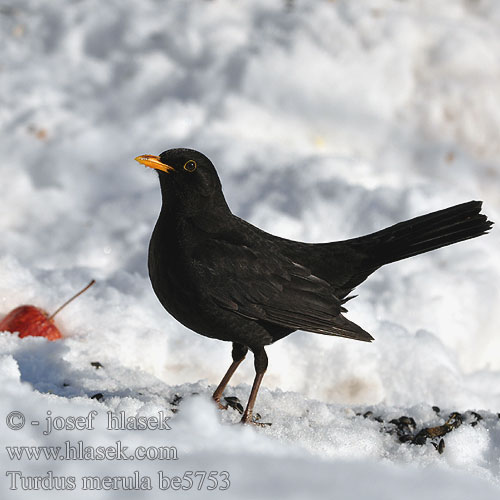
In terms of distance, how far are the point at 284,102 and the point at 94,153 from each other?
1.93m

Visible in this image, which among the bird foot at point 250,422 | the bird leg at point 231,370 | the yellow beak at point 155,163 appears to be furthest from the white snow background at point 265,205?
the yellow beak at point 155,163

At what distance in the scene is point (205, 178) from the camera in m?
3.39

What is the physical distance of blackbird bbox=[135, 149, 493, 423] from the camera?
10.6 ft

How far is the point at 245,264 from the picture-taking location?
3.36 m

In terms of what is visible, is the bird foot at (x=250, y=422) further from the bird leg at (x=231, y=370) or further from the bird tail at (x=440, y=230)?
the bird tail at (x=440, y=230)

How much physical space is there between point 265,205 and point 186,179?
281 centimetres

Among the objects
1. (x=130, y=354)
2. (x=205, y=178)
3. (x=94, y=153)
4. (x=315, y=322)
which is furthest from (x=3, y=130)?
(x=315, y=322)

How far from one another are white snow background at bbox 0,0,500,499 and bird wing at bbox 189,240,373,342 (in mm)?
504

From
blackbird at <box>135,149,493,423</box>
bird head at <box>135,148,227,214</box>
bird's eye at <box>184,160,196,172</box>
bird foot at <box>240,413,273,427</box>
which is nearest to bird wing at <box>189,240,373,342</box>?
blackbird at <box>135,149,493,423</box>

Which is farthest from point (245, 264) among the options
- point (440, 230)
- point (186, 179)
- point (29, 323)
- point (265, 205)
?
point (265, 205)

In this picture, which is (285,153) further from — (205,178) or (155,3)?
(205,178)

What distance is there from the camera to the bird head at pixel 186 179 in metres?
3.34

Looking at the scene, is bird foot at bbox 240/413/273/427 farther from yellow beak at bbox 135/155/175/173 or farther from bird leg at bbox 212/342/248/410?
yellow beak at bbox 135/155/175/173

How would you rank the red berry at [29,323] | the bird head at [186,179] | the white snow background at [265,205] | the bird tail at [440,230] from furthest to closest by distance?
the red berry at [29,323] → the bird tail at [440,230] → the bird head at [186,179] → the white snow background at [265,205]
